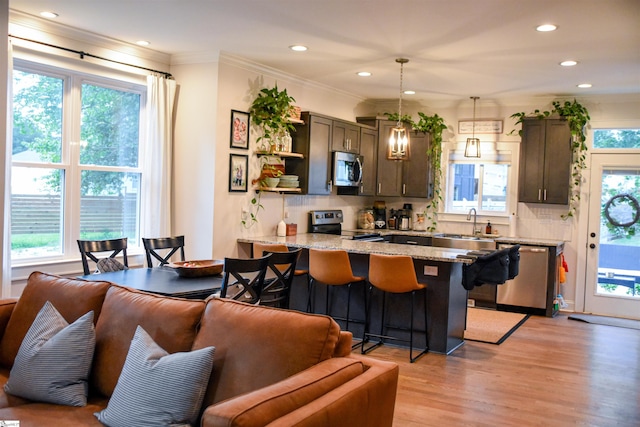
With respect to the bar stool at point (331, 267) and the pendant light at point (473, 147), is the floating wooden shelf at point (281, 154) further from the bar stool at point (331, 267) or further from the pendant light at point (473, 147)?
the pendant light at point (473, 147)

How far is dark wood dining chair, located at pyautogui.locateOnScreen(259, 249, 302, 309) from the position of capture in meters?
3.91

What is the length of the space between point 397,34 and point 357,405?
3451mm

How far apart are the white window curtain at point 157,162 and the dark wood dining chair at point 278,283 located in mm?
1925

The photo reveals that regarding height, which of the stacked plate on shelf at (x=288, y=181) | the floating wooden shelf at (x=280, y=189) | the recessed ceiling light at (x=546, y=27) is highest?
the recessed ceiling light at (x=546, y=27)

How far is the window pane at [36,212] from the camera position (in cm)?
461

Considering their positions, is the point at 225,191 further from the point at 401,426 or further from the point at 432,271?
the point at 401,426

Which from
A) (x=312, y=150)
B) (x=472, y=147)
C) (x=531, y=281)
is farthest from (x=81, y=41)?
(x=531, y=281)

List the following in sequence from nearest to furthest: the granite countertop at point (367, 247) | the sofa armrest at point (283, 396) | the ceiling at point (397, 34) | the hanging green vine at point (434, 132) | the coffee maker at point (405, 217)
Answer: the sofa armrest at point (283, 396) → the ceiling at point (397, 34) → the granite countertop at point (367, 247) → the hanging green vine at point (434, 132) → the coffee maker at point (405, 217)

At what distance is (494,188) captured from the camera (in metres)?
7.77

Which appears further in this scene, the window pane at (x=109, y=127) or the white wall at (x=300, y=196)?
the white wall at (x=300, y=196)

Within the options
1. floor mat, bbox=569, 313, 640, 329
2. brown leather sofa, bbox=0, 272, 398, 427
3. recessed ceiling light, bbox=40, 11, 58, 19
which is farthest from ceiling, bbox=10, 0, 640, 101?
floor mat, bbox=569, 313, 640, 329

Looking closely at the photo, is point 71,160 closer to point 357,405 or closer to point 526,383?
point 357,405

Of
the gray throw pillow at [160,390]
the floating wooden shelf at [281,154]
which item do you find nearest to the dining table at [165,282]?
the gray throw pillow at [160,390]

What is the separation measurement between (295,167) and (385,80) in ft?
4.89
